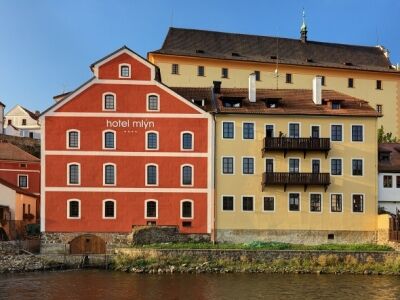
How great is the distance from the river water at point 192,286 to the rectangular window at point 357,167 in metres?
11.1

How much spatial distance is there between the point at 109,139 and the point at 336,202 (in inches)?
708

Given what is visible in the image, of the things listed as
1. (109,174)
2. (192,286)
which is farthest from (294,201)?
(192,286)

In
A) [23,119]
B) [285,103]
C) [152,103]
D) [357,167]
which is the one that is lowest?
[357,167]

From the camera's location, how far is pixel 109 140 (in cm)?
4984

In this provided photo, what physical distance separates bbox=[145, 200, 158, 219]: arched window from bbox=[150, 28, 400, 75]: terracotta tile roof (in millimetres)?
29618

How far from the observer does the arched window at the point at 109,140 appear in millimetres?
49750

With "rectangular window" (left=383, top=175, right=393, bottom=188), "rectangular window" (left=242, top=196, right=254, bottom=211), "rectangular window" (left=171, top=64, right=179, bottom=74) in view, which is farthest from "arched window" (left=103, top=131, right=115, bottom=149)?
"rectangular window" (left=171, top=64, right=179, bottom=74)

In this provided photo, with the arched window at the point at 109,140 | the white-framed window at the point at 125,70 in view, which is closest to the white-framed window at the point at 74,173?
the arched window at the point at 109,140

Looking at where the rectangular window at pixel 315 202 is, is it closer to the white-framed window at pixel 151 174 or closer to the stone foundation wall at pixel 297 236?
the stone foundation wall at pixel 297 236

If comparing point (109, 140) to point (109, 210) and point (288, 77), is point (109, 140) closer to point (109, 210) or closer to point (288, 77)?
point (109, 210)

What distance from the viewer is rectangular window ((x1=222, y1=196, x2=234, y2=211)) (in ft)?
164

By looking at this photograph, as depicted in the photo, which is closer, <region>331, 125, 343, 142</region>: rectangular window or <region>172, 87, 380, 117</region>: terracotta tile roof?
<region>172, 87, 380, 117</region>: terracotta tile roof

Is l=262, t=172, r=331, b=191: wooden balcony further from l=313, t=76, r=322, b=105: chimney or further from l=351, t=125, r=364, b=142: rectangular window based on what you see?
l=313, t=76, r=322, b=105: chimney

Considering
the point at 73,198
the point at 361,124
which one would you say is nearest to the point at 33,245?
the point at 73,198
